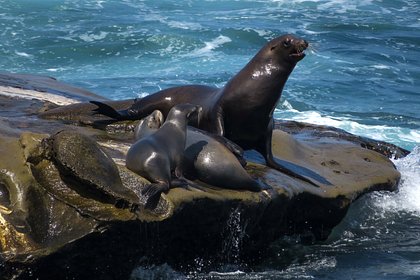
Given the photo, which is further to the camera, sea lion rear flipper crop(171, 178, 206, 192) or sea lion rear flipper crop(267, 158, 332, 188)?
sea lion rear flipper crop(267, 158, 332, 188)

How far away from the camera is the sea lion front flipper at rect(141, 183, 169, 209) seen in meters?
5.51

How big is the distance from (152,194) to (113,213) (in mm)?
323

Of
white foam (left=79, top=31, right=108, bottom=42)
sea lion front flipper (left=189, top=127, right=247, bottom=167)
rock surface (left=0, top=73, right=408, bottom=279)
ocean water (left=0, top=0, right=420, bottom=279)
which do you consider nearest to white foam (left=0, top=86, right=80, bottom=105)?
rock surface (left=0, top=73, right=408, bottom=279)

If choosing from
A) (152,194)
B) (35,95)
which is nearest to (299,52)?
(152,194)

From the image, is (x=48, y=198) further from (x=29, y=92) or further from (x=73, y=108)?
(x=29, y=92)

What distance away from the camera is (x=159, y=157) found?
19.3 feet

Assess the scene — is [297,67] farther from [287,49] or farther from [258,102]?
[258,102]

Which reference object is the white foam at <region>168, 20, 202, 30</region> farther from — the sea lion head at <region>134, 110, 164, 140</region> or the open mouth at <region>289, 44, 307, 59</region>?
the sea lion head at <region>134, 110, 164, 140</region>

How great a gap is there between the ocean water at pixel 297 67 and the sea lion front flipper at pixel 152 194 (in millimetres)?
516

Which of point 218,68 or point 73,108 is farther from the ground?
point 73,108

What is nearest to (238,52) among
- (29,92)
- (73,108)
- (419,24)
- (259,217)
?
(419,24)

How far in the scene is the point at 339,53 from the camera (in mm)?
22297

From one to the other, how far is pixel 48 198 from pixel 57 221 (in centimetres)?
20

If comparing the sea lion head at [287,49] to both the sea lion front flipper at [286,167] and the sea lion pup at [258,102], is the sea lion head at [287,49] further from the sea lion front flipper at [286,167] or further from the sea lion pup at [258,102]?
the sea lion front flipper at [286,167]
